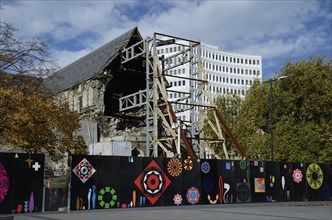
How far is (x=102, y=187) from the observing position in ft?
68.1

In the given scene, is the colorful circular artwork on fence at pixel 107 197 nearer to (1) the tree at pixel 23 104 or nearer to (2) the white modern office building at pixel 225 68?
(1) the tree at pixel 23 104

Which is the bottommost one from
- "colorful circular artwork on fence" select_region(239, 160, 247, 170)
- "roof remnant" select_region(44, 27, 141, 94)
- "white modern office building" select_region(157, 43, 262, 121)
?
"colorful circular artwork on fence" select_region(239, 160, 247, 170)

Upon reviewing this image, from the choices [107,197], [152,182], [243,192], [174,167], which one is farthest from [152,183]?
[243,192]

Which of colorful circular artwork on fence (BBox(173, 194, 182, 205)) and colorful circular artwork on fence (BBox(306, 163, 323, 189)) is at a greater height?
colorful circular artwork on fence (BBox(306, 163, 323, 189))

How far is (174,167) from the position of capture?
23.4 meters

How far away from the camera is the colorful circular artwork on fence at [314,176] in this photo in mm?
29453

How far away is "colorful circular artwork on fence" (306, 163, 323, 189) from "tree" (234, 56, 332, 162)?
7476mm

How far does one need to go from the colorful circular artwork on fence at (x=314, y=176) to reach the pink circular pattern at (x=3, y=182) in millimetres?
19664

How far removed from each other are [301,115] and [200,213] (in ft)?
78.6

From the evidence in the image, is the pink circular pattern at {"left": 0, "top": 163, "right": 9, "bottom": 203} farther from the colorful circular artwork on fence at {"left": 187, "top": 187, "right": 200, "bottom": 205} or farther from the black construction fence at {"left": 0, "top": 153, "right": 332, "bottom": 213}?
the colorful circular artwork on fence at {"left": 187, "top": 187, "right": 200, "bottom": 205}

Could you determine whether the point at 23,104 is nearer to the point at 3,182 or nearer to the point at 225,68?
the point at 3,182

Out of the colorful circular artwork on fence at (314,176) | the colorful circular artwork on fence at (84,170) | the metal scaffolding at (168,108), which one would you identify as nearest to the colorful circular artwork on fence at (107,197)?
the colorful circular artwork on fence at (84,170)

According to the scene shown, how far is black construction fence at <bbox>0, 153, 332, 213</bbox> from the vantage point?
18.8 m

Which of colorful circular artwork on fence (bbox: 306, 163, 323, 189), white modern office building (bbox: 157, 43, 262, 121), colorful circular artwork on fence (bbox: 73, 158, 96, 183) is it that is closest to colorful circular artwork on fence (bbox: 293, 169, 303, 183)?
colorful circular artwork on fence (bbox: 306, 163, 323, 189)
